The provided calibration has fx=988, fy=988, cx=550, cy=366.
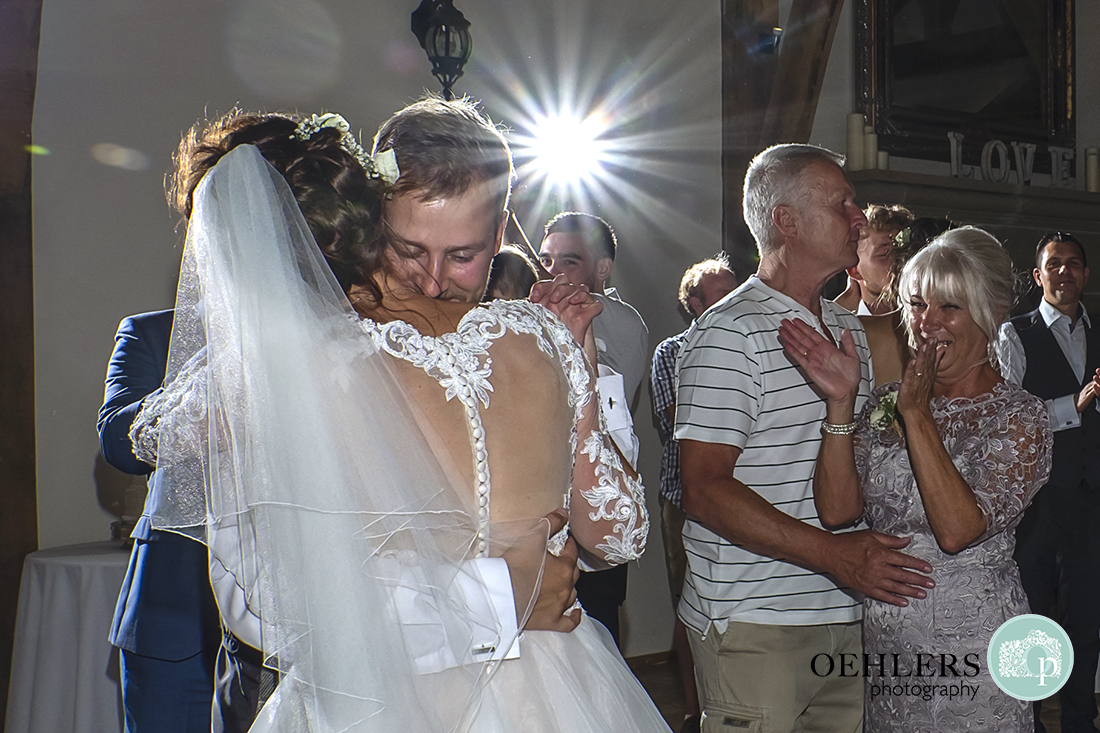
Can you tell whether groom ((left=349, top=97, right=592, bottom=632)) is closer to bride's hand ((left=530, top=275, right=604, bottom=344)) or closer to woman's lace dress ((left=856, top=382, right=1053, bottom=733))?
bride's hand ((left=530, top=275, right=604, bottom=344))

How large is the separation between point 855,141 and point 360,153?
448cm

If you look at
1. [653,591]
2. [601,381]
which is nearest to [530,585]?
[601,381]

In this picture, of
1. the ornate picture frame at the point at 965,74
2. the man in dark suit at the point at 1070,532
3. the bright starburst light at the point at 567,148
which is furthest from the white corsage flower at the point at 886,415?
the ornate picture frame at the point at 965,74

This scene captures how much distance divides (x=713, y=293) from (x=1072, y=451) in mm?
1537

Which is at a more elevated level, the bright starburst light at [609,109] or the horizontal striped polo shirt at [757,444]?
the bright starburst light at [609,109]

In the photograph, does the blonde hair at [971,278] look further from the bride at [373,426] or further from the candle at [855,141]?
the candle at [855,141]

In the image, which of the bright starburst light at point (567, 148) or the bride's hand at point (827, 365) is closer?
the bride's hand at point (827, 365)

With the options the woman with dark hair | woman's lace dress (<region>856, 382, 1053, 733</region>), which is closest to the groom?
the woman with dark hair

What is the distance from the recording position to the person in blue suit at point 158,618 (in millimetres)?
2037

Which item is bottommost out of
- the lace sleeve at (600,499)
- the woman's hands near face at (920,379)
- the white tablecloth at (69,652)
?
the white tablecloth at (69,652)

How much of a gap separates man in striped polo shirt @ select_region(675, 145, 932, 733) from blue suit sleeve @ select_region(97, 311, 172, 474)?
1.14 m

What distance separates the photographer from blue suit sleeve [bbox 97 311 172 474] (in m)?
2.03

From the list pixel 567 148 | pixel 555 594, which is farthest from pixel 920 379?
pixel 567 148

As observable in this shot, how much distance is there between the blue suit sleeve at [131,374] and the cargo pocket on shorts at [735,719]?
1265mm
